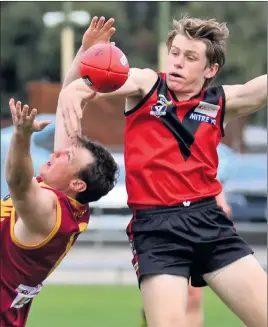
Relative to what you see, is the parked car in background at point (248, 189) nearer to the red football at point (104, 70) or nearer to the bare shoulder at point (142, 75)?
the bare shoulder at point (142, 75)

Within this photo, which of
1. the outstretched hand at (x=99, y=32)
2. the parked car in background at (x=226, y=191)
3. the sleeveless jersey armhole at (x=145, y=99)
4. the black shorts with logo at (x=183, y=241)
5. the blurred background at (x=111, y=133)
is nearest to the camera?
the black shorts with logo at (x=183, y=241)

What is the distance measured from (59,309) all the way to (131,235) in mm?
4324

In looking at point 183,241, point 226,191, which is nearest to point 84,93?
point 183,241

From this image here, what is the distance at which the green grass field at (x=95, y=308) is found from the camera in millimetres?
8883

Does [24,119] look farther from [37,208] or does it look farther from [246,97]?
[246,97]

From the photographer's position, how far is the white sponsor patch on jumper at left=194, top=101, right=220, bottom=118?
5629 millimetres

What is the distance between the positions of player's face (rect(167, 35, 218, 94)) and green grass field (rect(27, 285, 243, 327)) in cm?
359

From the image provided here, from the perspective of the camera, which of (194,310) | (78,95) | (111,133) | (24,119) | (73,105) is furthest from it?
(111,133)

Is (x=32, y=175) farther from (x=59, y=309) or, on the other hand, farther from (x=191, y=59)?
(x=59, y=309)

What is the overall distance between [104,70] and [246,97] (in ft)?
2.93

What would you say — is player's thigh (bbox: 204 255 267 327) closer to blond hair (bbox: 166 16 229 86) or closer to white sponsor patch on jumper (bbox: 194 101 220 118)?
white sponsor patch on jumper (bbox: 194 101 220 118)

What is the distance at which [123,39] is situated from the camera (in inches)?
760

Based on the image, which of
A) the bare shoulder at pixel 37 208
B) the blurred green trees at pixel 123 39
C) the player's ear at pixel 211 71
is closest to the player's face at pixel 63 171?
the bare shoulder at pixel 37 208

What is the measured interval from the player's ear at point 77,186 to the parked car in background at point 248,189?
9.10 m
